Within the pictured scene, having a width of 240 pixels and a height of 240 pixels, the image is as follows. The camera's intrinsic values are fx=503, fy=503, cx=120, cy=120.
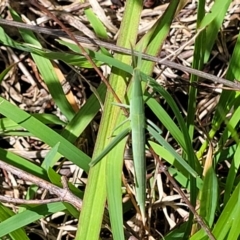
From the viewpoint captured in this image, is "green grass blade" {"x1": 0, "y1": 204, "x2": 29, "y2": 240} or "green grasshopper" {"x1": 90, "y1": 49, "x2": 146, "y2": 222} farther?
"green grass blade" {"x1": 0, "y1": 204, "x2": 29, "y2": 240}

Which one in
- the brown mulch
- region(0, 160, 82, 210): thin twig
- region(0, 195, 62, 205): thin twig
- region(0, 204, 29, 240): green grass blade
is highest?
the brown mulch

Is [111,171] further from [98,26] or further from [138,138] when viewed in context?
[98,26]

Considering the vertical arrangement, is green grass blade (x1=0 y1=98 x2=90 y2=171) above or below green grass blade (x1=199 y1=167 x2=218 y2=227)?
above

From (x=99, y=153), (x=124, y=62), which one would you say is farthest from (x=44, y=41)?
(x=99, y=153)

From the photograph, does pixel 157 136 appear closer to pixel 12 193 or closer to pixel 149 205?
pixel 149 205

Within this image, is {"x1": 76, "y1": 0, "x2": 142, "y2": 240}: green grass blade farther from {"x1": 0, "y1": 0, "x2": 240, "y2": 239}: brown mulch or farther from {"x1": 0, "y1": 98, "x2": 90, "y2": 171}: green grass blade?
{"x1": 0, "y1": 0, "x2": 240, "y2": 239}: brown mulch

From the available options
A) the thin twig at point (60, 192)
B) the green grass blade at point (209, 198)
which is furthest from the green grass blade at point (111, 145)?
the green grass blade at point (209, 198)

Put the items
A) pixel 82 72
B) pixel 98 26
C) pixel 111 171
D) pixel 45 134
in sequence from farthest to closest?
pixel 82 72 → pixel 98 26 → pixel 45 134 → pixel 111 171

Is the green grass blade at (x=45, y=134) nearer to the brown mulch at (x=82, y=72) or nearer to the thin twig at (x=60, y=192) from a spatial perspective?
the thin twig at (x=60, y=192)

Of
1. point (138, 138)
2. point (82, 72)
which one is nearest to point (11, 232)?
point (138, 138)

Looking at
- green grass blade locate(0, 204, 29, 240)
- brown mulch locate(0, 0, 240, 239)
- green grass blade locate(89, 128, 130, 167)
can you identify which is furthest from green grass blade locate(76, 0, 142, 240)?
brown mulch locate(0, 0, 240, 239)

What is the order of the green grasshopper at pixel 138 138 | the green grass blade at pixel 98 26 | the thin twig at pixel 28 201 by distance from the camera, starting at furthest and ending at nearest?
the green grass blade at pixel 98 26 < the thin twig at pixel 28 201 < the green grasshopper at pixel 138 138

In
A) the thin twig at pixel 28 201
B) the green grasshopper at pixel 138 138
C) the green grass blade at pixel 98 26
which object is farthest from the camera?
the green grass blade at pixel 98 26

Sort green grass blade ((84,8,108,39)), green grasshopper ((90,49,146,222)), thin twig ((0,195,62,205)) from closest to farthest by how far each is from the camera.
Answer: green grasshopper ((90,49,146,222)) → thin twig ((0,195,62,205)) → green grass blade ((84,8,108,39))
